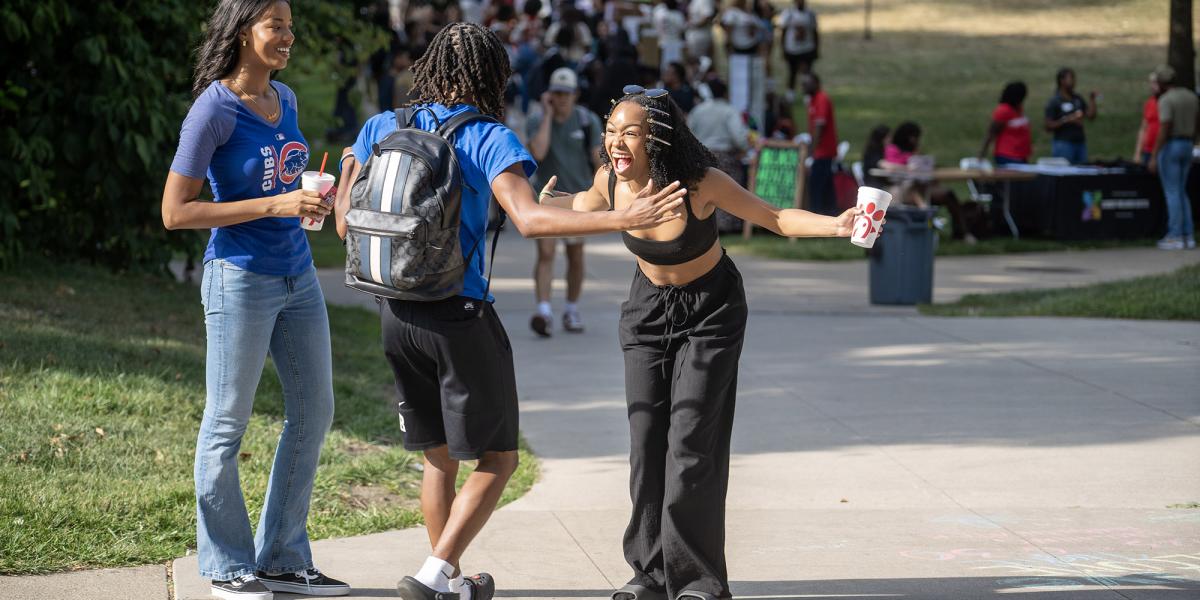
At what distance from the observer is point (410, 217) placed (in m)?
3.96

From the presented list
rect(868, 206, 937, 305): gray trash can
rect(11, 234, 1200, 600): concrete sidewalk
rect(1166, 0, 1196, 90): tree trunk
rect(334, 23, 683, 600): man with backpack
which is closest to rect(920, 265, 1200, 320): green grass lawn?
rect(868, 206, 937, 305): gray trash can

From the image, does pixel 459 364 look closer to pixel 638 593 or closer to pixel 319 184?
pixel 319 184

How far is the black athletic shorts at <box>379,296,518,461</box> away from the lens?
415 cm

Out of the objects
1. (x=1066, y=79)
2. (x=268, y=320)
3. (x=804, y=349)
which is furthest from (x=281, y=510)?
(x=1066, y=79)

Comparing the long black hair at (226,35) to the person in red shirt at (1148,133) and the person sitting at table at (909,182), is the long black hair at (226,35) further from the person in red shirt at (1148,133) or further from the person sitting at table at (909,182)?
the person in red shirt at (1148,133)

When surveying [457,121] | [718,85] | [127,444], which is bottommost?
[127,444]

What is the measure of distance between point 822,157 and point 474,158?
547 inches

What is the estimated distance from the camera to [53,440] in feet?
19.5

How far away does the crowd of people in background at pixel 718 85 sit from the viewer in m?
16.1

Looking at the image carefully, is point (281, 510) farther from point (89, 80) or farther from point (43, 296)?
point (89, 80)

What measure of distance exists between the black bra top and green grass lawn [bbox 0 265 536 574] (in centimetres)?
186

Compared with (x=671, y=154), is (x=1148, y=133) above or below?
below

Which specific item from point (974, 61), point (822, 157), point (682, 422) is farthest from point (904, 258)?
point (974, 61)

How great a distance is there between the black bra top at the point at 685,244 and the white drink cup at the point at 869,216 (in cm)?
51
